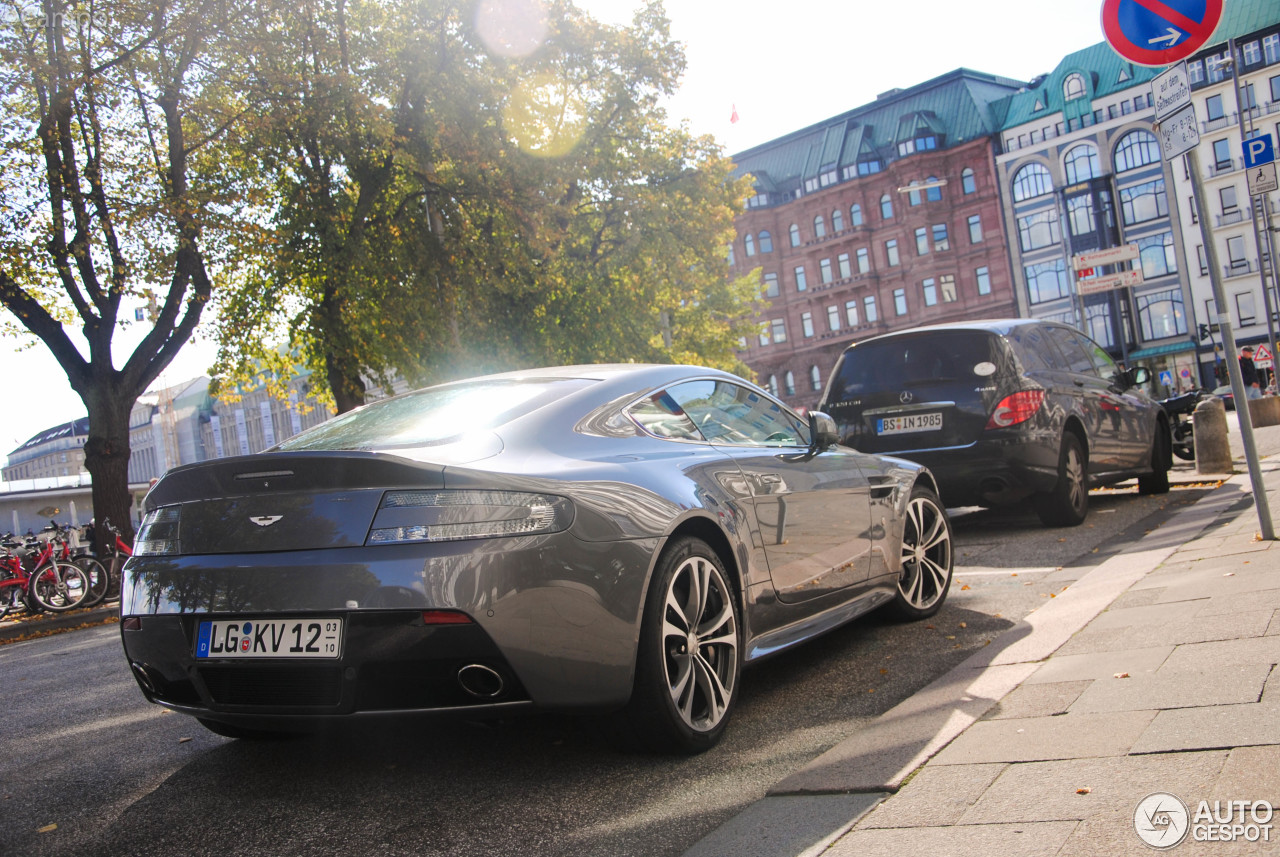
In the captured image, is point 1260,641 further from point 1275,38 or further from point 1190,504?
point 1275,38

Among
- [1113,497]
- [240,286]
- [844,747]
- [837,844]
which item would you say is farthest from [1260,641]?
[240,286]

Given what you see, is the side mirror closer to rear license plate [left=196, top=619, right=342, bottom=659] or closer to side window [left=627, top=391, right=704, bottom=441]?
side window [left=627, top=391, right=704, bottom=441]

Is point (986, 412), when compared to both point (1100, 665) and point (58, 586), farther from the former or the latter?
point (58, 586)

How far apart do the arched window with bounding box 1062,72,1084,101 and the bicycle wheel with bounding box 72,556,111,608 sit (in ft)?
197

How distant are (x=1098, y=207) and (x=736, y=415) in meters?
61.9

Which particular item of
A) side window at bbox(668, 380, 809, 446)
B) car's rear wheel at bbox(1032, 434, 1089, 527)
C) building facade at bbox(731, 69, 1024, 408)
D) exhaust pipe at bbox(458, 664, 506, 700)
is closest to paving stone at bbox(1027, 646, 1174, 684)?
side window at bbox(668, 380, 809, 446)

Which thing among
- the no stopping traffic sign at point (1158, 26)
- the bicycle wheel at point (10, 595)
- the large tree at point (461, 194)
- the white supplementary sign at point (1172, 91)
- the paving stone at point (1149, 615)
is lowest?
the paving stone at point (1149, 615)

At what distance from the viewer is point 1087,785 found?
267cm

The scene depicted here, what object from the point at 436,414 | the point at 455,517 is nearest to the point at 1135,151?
the point at 436,414

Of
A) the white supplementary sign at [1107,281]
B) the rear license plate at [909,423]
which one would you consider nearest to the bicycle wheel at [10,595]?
the rear license plate at [909,423]

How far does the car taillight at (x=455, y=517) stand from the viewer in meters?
3.10

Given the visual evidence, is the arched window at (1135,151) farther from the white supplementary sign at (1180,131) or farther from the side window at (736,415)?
the side window at (736,415)

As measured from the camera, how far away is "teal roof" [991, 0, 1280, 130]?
197ft

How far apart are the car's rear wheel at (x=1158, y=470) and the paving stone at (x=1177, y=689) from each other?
7364mm
